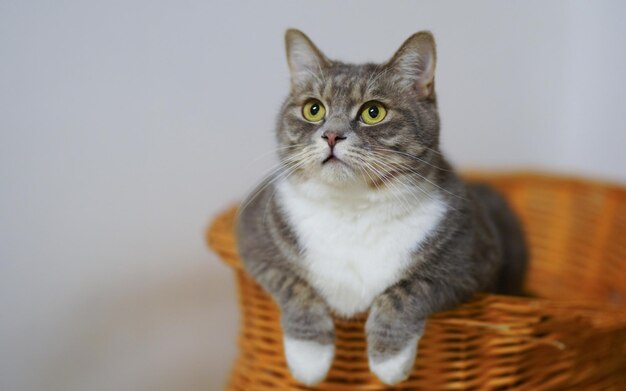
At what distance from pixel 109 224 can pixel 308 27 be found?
0.79 meters

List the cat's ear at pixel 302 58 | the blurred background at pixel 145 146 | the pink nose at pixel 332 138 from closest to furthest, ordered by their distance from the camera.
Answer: the pink nose at pixel 332 138 → the cat's ear at pixel 302 58 → the blurred background at pixel 145 146

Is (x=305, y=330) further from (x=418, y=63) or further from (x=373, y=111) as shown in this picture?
(x=418, y=63)

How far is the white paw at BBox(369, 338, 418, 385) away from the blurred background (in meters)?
0.61

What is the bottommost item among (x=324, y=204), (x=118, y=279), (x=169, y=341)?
(x=169, y=341)

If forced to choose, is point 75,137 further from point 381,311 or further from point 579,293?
point 579,293

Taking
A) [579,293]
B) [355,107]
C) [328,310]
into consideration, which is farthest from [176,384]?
[579,293]

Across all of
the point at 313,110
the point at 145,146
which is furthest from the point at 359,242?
the point at 145,146

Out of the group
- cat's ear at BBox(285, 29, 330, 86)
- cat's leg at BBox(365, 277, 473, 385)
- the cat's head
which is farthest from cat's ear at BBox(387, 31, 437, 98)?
cat's leg at BBox(365, 277, 473, 385)

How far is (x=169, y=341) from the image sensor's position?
173 centimetres

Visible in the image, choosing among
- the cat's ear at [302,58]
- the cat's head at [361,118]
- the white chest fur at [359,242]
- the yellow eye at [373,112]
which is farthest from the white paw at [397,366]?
the cat's ear at [302,58]

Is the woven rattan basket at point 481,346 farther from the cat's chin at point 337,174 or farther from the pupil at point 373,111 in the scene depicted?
the pupil at point 373,111

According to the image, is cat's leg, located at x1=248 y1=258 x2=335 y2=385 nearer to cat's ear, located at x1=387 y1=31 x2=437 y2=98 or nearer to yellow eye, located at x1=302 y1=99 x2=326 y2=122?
yellow eye, located at x1=302 y1=99 x2=326 y2=122

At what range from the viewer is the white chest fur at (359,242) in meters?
0.99

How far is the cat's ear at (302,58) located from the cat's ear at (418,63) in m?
0.14
